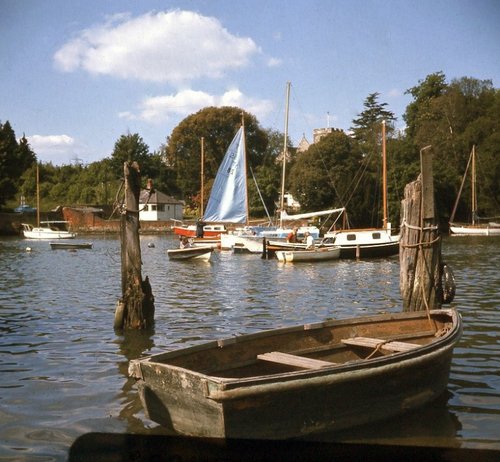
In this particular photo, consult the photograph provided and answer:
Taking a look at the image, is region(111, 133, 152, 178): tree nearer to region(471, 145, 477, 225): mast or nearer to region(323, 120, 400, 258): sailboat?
region(471, 145, 477, 225): mast

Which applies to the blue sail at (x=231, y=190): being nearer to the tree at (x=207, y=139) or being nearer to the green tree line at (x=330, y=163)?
the green tree line at (x=330, y=163)

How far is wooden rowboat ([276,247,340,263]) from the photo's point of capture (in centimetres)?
3522

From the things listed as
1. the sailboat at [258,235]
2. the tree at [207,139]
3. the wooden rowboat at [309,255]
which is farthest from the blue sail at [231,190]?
the tree at [207,139]

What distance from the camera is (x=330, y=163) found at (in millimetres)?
71688

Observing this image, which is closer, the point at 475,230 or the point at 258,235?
the point at 258,235

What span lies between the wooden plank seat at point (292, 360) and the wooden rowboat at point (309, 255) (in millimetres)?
26905

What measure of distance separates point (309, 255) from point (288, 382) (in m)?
29.4

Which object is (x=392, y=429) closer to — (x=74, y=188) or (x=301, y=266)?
(x=301, y=266)

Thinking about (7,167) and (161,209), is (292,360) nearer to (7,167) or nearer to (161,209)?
(7,167)

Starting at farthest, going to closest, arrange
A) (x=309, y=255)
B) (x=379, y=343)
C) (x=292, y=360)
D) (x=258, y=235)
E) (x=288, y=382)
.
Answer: (x=258, y=235) < (x=309, y=255) < (x=379, y=343) < (x=292, y=360) < (x=288, y=382)

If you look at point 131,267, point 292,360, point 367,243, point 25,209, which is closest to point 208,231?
point 367,243

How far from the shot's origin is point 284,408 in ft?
21.4

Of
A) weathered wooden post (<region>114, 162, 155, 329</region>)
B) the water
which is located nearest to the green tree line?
the water

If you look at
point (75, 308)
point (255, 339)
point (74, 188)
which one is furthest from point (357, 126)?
point (255, 339)
